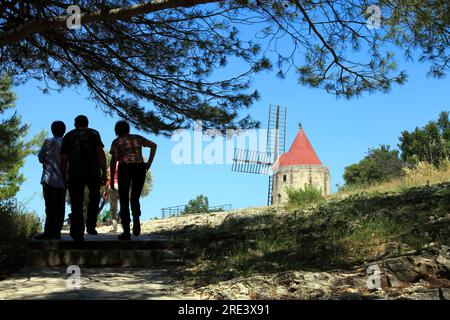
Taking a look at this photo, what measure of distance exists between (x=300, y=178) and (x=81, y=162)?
28.8 meters

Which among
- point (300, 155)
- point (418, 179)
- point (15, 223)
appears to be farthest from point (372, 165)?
point (15, 223)

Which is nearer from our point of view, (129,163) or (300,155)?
(129,163)

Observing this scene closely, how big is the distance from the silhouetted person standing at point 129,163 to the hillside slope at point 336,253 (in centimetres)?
114

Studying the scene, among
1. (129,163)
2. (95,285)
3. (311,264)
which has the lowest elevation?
(95,285)

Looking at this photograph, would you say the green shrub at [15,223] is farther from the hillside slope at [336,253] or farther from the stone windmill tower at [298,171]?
the stone windmill tower at [298,171]

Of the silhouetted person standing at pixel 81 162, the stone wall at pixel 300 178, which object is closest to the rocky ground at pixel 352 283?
the silhouetted person standing at pixel 81 162

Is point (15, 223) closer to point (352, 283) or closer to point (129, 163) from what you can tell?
point (129, 163)

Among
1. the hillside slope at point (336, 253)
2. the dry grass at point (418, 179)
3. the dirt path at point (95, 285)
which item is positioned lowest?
the dirt path at point (95, 285)

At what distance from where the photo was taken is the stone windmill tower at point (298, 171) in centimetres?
3469

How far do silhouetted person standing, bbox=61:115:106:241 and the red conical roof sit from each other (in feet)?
96.9

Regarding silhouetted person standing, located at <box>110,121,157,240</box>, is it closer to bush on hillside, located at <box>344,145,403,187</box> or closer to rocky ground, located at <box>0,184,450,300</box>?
rocky ground, located at <box>0,184,450,300</box>

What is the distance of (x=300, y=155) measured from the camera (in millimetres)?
37125

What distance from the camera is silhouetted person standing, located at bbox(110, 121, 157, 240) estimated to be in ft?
23.0
